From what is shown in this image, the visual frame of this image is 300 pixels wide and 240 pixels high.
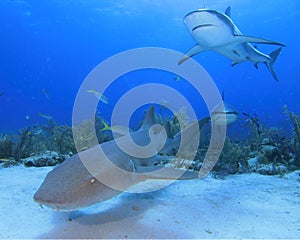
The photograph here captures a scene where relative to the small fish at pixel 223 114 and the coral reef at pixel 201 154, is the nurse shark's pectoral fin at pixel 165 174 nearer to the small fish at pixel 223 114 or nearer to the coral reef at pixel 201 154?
the coral reef at pixel 201 154

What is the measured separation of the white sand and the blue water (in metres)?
10.0

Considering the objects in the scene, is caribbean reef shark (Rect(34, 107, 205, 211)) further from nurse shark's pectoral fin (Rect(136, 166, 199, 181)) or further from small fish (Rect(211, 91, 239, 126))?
small fish (Rect(211, 91, 239, 126))

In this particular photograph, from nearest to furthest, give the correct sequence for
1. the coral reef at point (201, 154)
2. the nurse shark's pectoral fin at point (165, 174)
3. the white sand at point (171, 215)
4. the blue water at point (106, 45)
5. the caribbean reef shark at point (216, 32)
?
the white sand at point (171, 215)
the nurse shark's pectoral fin at point (165, 174)
the caribbean reef shark at point (216, 32)
the coral reef at point (201, 154)
the blue water at point (106, 45)

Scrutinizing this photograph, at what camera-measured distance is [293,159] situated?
6457mm

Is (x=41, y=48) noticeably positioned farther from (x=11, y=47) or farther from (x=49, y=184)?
(x=49, y=184)

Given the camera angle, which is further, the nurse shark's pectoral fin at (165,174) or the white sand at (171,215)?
the nurse shark's pectoral fin at (165,174)

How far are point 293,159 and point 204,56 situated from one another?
84.7 metres

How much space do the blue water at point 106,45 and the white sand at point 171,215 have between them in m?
10.0

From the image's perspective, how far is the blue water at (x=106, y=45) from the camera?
137 feet

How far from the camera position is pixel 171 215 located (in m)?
3.28

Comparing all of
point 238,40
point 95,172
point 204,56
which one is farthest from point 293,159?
point 204,56

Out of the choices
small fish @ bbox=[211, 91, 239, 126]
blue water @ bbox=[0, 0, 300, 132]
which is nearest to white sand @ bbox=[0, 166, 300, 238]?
small fish @ bbox=[211, 91, 239, 126]

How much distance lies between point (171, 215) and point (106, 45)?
3188 inches

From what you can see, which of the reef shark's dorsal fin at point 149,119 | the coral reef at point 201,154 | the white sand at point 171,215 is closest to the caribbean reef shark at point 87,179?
the white sand at point 171,215
